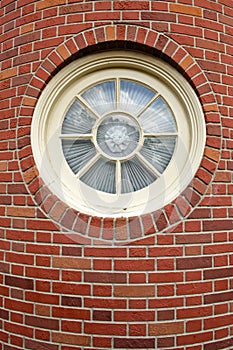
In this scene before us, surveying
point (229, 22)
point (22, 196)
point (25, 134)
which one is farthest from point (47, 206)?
point (229, 22)

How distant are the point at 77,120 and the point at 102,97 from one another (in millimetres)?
266

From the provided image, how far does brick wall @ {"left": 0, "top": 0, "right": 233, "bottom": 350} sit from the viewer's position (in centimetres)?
184

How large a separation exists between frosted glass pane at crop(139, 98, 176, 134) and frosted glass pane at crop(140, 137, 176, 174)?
94mm

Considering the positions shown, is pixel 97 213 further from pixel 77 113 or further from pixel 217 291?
pixel 217 291

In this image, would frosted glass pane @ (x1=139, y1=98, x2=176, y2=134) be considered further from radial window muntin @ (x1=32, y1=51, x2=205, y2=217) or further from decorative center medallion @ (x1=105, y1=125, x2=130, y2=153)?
decorative center medallion @ (x1=105, y1=125, x2=130, y2=153)

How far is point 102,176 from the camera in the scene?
2.02m

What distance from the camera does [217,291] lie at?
75.4 inches

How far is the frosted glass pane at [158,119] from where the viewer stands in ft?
6.66

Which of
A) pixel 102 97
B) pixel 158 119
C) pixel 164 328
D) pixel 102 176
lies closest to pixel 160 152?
pixel 158 119

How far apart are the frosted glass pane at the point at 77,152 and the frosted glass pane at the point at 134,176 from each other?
281 mm

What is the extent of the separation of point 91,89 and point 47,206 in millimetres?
966

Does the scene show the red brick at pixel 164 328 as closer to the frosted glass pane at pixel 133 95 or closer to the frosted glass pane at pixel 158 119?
the frosted glass pane at pixel 158 119

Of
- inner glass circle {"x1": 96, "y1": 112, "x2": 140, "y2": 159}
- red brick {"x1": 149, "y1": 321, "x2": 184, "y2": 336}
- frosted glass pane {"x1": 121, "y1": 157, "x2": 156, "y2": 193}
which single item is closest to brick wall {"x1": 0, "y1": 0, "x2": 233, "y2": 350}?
red brick {"x1": 149, "y1": 321, "x2": 184, "y2": 336}

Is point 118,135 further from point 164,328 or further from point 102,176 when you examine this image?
point 164,328
